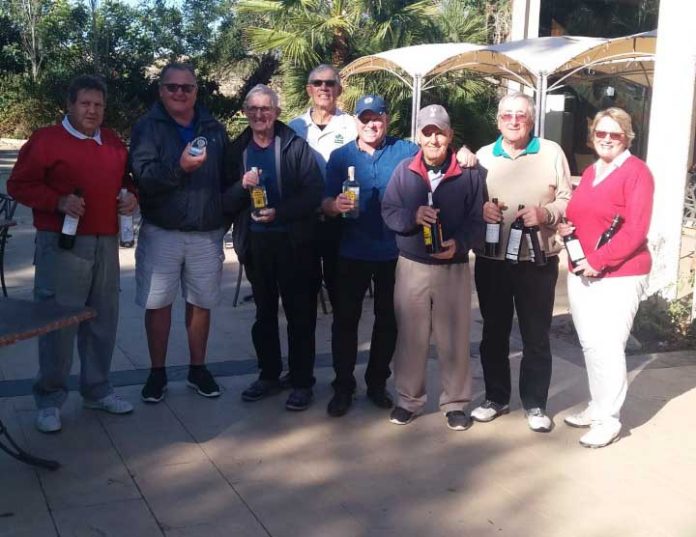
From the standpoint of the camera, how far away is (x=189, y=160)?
4.60 meters

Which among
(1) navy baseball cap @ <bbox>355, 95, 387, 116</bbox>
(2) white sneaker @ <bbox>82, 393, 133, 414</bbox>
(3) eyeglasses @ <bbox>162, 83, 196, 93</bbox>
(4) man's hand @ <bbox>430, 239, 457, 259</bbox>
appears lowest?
(2) white sneaker @ <bbox>82, 393, 133, 414</bbox>

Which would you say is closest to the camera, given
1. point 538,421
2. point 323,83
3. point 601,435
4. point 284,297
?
point 601,435

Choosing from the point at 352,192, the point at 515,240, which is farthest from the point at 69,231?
the point at 515,240

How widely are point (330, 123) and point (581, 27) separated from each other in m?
12.7

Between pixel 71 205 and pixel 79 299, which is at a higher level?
pixel 71 205

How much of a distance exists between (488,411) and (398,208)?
125 centimetres

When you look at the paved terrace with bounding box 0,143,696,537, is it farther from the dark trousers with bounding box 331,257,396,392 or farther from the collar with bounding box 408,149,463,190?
the collar with bounding box 408,149,463,190

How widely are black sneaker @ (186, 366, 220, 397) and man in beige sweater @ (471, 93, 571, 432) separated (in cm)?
149

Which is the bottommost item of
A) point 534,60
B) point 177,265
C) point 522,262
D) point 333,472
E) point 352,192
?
point 333,472

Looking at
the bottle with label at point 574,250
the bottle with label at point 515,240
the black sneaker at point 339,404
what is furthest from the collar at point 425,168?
the black sneaker at point 339,404

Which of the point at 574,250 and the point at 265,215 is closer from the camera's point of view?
the point at 574,250

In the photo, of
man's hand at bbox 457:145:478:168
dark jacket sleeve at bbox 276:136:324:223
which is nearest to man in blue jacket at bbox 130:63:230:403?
dark jacket sleeve at bbox 276:136:324:223

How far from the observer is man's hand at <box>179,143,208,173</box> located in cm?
459

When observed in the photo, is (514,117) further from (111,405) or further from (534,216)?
(111,405)
